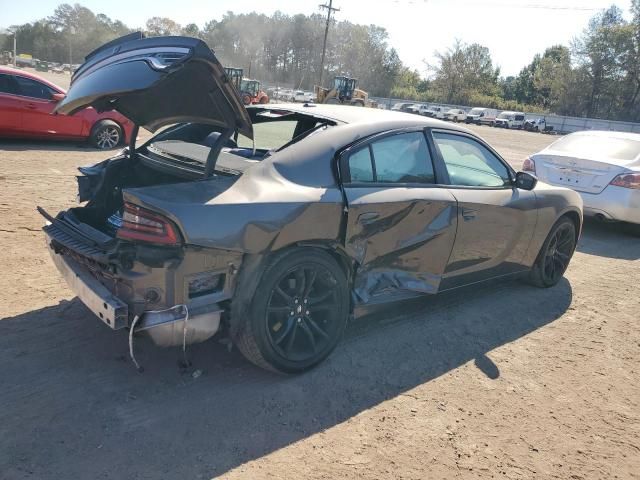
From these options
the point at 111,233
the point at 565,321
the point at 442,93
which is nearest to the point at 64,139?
the point at 111,233

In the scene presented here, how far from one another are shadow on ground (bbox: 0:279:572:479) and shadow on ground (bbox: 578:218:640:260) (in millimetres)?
3342

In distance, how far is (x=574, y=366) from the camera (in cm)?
382

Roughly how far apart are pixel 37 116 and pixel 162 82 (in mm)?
8450

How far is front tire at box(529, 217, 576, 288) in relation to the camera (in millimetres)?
5039

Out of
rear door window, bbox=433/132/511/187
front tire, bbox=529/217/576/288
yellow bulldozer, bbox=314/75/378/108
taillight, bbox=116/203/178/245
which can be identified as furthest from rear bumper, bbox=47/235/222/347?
yellow bulldozer, bbox=314/75/378/108

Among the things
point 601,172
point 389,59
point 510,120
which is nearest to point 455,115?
point 510,120

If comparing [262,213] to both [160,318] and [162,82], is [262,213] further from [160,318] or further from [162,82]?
[162,82]

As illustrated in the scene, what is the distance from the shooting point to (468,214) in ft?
13.0

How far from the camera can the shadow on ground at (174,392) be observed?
251cm

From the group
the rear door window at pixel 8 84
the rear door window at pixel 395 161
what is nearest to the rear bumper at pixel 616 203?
the rear door window at pixel 395 161

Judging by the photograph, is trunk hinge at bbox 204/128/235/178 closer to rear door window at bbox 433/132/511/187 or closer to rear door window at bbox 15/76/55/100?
rear door window at bbox 433/132/511/187

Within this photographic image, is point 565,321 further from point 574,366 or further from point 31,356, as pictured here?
point 31,356

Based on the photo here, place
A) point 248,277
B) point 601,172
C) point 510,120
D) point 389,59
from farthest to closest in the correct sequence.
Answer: point 389,59 → point 510,120 → point 601,172 → point 248,277

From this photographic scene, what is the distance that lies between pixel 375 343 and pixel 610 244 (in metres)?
5.05
